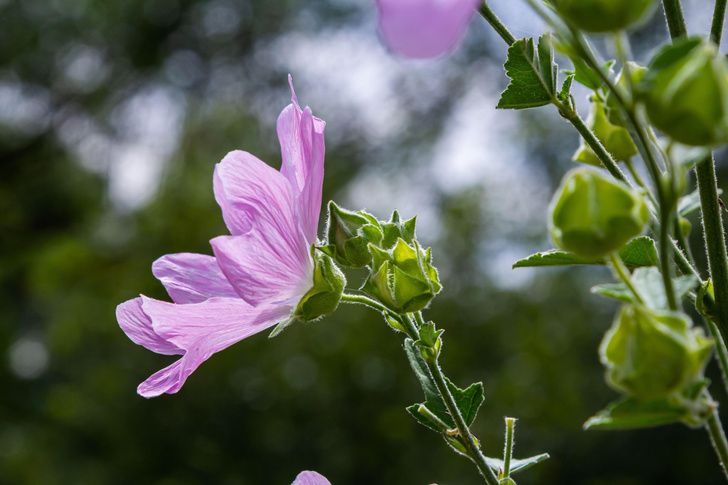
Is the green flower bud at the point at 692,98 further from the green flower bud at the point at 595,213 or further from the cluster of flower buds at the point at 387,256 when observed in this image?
the cluster of flower buds at the point at 387,256

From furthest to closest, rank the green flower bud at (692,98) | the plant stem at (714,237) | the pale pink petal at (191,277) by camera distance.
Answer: the pale pink petal at (191,277)
the plant stem at (714,237)
the green flower bud at (692,98)

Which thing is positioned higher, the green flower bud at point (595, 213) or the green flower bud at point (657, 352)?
the green flower bud at point (595, 213)

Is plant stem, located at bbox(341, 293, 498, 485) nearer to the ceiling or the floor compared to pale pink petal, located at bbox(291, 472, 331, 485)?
nearer to the ceiling

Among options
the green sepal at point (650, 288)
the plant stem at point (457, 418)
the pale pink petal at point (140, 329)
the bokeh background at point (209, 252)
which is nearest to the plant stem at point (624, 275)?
the green sepal at point (650, 288)

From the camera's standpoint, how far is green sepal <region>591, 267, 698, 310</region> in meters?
0.21

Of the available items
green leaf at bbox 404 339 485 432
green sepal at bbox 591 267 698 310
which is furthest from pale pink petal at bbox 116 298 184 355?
green sepal at bbox 591 267 698 310

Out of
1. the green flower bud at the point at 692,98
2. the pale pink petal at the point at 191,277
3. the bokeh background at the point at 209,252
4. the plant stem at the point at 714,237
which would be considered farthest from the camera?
the bokeh background at the point at 209,252

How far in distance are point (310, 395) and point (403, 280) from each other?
2.51 m

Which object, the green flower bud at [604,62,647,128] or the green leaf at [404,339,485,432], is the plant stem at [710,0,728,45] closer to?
the green flower bud at [604,62,647,128]

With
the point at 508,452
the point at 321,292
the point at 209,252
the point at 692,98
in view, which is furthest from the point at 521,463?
the point at 209,252

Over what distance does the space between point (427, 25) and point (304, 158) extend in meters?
0.15

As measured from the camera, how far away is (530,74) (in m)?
0.34

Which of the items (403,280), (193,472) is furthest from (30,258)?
(403,280)

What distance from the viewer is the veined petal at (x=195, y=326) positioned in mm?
324
